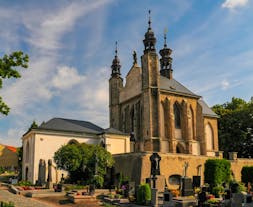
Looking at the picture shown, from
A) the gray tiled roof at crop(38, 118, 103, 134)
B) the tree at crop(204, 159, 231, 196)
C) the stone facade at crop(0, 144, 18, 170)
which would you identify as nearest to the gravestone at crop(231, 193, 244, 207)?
the tree at crop(204, 159, 231, 196)

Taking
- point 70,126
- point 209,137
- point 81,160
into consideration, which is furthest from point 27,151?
point 209,137

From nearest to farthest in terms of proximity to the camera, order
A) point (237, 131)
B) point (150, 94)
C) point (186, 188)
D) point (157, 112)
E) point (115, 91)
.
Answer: point (186, 188) < point (157, 112) < point (150, 94) < point (115, 91) < point (237, 131)

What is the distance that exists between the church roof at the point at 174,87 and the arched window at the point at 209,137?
6.09 metres

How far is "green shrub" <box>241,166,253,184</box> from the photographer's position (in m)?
38.6

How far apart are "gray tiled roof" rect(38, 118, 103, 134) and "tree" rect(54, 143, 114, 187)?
6579 millimetres

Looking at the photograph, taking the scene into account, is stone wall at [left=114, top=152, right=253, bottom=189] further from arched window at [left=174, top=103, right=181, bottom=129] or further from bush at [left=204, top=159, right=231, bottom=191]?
arched window at [left=174, top=103, right=181, bottom=129]

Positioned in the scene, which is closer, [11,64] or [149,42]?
[11,64]

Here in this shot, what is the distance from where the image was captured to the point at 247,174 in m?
39.2

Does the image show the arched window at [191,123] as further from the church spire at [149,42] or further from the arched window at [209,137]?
the church spire at [149,42]

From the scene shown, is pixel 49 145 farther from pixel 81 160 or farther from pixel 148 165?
pixel 148 165

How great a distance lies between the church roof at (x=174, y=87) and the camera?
47.6 meters

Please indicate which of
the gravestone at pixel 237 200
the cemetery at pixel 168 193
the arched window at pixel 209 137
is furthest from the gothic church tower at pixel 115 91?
the gravestone at pixel 237 200

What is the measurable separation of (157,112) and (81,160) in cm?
1417

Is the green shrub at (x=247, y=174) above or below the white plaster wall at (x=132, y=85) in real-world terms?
below
